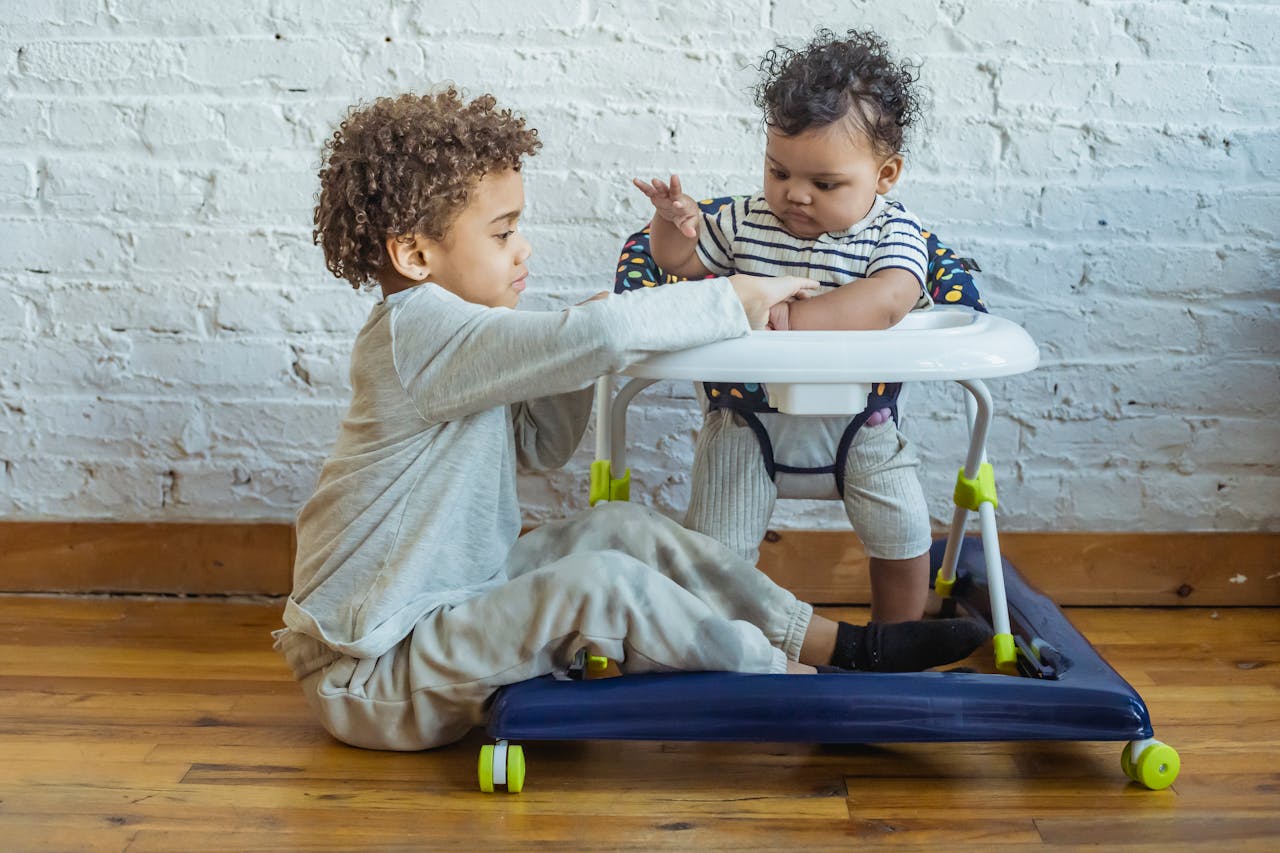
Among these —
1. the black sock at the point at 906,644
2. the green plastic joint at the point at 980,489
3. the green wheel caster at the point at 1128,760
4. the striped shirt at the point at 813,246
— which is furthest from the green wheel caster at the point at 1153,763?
the striped shirt at the point at 813,246

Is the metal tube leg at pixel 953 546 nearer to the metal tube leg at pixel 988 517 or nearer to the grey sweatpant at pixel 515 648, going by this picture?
the metal tube leg at pixel 988 517

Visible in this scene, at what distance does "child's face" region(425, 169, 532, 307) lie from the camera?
4.33 feet

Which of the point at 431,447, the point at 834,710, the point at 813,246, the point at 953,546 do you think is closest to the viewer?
the point at 834,710

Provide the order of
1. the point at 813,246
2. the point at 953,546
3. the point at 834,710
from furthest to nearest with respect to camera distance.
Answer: the point at 953,546, the point at 813,246, the point at 834,710

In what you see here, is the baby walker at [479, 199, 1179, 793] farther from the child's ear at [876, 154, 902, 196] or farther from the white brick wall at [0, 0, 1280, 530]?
the white brick wall at [0, 0, 1280, 530]

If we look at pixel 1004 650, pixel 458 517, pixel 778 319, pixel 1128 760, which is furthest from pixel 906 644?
pixel 458 517

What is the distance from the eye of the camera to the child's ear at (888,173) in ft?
4.56

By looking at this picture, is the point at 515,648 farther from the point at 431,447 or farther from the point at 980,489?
the point at 980,489

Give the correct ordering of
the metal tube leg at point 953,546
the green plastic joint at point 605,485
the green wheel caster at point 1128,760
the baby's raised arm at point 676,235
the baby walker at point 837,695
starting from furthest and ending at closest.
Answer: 1. the metal tube leg at point 953,546
2. the green plastic joint at point 605,485
3. the baby's raised arm at point 676,235
4. the green wheel caster at point 1128,760
5. the baby walker at point 837,695

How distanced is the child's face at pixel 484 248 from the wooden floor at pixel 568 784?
0.50 metres

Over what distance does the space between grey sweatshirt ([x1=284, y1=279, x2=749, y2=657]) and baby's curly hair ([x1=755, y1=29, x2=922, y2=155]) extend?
251 millimetres

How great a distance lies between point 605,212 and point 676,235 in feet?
0.95

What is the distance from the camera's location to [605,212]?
171 centimetres

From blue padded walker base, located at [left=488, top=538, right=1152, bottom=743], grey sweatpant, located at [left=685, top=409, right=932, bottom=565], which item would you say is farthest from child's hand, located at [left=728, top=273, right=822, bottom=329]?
blue padded walker base, located at [left=488, top=538, right=1152, bottom=743]
